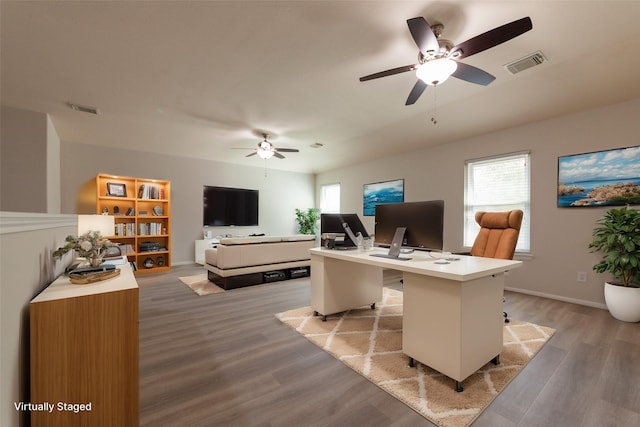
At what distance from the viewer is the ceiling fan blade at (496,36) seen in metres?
1.66

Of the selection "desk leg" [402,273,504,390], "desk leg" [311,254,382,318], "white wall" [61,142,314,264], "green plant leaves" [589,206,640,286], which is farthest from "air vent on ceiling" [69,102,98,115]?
"green plant leaves" [589,206,640,286]

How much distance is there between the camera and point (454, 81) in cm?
318

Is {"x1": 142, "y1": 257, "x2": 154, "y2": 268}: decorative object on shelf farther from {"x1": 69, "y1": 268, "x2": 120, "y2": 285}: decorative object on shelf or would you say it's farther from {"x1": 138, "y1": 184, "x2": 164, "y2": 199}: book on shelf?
{"x1": 69, "y1": 268, "x2": 120, "y2": 285}: decorative object on shelf

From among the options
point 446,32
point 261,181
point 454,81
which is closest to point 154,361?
point 446,32

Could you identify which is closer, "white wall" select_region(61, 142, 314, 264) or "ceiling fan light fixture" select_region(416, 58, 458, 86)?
"ceiling fan light fixture" select_region(416, 58, 458, 86)

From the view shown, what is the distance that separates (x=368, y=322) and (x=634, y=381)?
1893 mm

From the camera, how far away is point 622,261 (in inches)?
110

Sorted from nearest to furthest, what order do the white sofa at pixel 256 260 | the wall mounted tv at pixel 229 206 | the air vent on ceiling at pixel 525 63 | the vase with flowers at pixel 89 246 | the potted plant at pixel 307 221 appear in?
the vase with flowers at pixel 89 246 < the air vent on ceiling at pixel 525 63 < the white sofa at pixel 256 260 < the wall mounted tv at pixel 229 206 < the potted plant at pixel 307 221

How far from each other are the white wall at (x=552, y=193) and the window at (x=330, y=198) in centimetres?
323

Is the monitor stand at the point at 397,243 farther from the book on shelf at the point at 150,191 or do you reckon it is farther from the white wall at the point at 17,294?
the book on shelf at the point at 150,191

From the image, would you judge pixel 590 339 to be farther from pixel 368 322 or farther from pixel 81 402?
pixel 81 402

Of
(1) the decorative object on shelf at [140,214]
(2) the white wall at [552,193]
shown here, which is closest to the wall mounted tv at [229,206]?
(1) the decorative object on shelf at [140,214]

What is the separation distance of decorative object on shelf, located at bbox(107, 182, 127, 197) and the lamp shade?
2503 millimetres

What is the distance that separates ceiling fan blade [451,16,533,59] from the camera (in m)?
1.66
